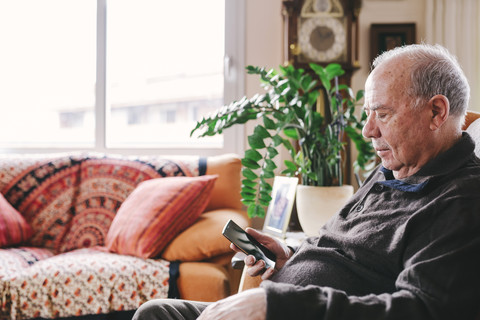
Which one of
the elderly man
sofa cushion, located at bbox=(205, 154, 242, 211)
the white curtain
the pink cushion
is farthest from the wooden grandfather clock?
the elderly man

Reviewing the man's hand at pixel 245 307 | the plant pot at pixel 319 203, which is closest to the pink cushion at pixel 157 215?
the plant pot at pixel 319 203

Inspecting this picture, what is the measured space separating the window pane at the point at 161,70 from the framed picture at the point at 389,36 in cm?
91

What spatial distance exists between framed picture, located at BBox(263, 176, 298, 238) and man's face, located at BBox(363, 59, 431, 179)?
81 centimetres

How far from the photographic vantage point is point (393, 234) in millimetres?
989

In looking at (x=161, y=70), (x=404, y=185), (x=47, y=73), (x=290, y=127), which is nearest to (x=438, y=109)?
(x=404, y=185)

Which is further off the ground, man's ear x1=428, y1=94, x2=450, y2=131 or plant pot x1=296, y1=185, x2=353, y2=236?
man's ear x1=428, y1=94, x2=450, y2=131

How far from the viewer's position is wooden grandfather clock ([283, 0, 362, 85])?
2.51m

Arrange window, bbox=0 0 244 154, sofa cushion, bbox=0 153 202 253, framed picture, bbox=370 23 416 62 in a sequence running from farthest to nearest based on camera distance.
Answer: window, bbox=0 0 244 154, framed picture, bbox=370 23 416 62, sofa cushion, bbox=0 153 202 253

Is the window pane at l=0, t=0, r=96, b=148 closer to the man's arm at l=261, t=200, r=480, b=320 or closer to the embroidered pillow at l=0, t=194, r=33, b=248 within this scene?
the embroidered pillow at l=0, t=194, r=33, b=248

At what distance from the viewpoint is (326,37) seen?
2516 mm

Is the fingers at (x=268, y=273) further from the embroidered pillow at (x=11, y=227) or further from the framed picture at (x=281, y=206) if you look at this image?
the embroidered pillow at (x=11, y=227)

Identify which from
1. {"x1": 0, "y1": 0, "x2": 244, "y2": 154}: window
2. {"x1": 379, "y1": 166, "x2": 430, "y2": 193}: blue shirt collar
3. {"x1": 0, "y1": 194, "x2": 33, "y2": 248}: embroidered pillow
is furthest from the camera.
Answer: {"x1": 0, "y1": 0, "x2": 244, "y2": 154}: window

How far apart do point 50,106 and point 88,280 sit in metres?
1.71

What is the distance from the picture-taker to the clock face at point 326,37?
252 centimetres
